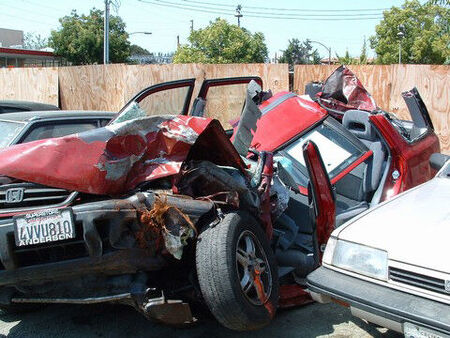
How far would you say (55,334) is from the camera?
143 inches

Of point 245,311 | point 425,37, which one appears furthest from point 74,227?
point 425,37

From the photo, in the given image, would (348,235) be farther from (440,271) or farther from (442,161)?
(442,161)

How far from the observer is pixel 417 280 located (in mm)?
2688

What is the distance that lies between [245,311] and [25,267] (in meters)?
1.28

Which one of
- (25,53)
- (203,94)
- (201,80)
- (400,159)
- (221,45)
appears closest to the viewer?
(400,159)

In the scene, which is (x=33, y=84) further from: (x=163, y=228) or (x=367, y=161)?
(x=163, y=228)

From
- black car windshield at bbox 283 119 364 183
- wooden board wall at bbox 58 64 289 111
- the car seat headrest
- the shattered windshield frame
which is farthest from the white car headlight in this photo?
wooden board wall at bbox 58 64 289 111

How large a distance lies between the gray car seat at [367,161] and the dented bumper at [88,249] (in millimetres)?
2036

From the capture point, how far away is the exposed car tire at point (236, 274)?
2.85 metres

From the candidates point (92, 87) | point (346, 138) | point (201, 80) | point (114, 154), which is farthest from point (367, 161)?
point (92, 87)

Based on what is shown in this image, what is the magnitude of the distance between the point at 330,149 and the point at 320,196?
1.18m

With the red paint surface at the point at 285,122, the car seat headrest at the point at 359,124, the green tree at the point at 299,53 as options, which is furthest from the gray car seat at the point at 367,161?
the green tree at the point at 299,53

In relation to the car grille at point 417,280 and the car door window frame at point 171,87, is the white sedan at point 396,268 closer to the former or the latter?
the car grille at point 417,280

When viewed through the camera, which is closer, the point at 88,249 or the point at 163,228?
the point at 88,249
